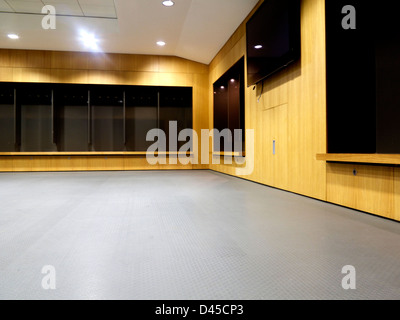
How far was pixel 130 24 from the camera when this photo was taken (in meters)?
6.23

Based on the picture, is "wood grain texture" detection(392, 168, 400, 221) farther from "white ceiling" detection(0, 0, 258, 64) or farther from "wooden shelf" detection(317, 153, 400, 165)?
"white ceiling" detection(0, 0, 258, 64)

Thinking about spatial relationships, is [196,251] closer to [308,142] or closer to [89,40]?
[308,142]

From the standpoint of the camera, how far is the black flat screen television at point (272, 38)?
11.4 ft

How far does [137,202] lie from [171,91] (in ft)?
20.4

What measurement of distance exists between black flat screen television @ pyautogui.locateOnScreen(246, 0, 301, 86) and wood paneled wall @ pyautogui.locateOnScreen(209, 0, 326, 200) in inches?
4.4

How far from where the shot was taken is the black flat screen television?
3.47 m

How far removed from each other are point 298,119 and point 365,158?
1.39 m

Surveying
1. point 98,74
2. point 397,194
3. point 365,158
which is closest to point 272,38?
point 365,158

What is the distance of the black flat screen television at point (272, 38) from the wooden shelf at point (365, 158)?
4.47ft
